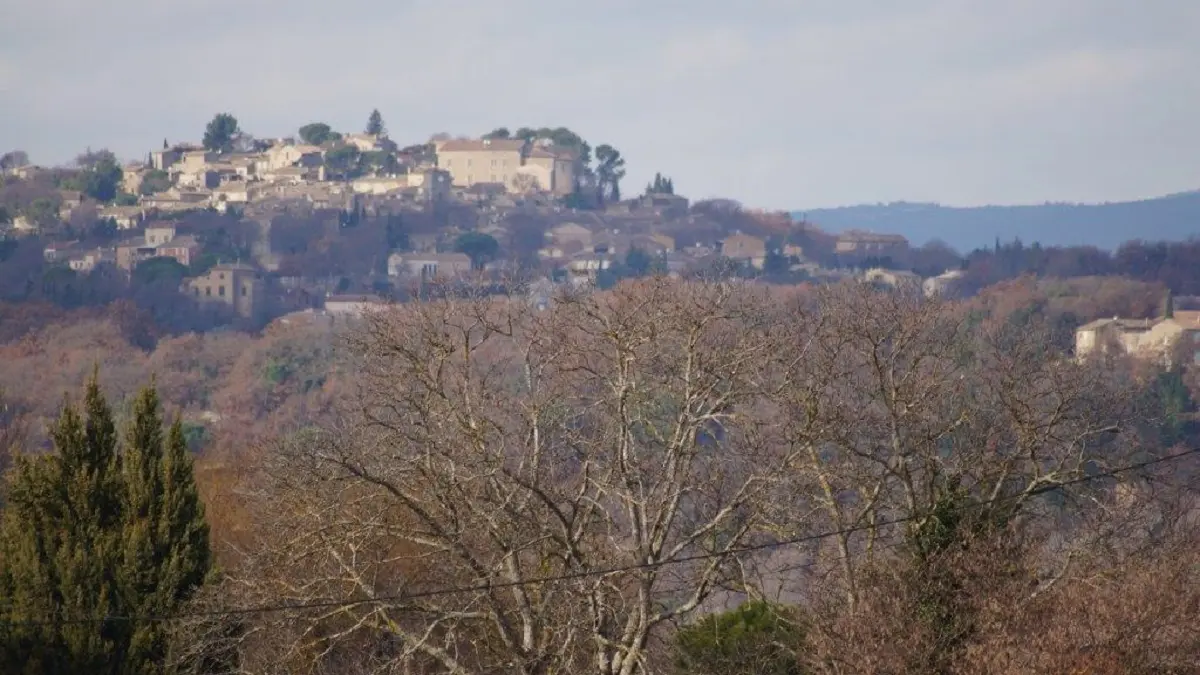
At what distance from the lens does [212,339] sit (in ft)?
272

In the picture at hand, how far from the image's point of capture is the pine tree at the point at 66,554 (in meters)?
14.5

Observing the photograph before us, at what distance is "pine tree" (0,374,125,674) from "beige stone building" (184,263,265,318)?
92.9 meters

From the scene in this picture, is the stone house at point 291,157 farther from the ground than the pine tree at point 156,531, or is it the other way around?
the stone house at point 291,157

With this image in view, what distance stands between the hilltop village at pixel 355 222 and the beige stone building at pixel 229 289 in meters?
0.08

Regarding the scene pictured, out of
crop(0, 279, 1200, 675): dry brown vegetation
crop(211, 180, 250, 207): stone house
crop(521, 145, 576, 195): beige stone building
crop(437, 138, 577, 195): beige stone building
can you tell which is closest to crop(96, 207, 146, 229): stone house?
crop(211, 180, 250, 207): stone house

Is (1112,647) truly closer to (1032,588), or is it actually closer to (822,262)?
(1032,588)

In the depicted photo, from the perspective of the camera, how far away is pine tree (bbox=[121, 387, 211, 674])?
48.3 feet

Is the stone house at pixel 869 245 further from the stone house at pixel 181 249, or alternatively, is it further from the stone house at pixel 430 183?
the stone house at pixel 181 249

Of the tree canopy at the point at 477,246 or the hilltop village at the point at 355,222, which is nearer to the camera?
the hilltop village at the point at 355,222

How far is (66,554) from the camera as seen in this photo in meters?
14.9

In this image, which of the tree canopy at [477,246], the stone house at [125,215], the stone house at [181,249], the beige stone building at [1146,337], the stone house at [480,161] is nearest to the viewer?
the beige stone building at [1146,337]

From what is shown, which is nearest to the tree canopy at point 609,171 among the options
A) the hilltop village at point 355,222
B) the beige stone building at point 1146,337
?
the hilltop village at point 355,222

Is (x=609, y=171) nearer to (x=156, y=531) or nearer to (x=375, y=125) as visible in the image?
(x=375, y=125)

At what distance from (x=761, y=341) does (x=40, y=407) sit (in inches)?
1872
